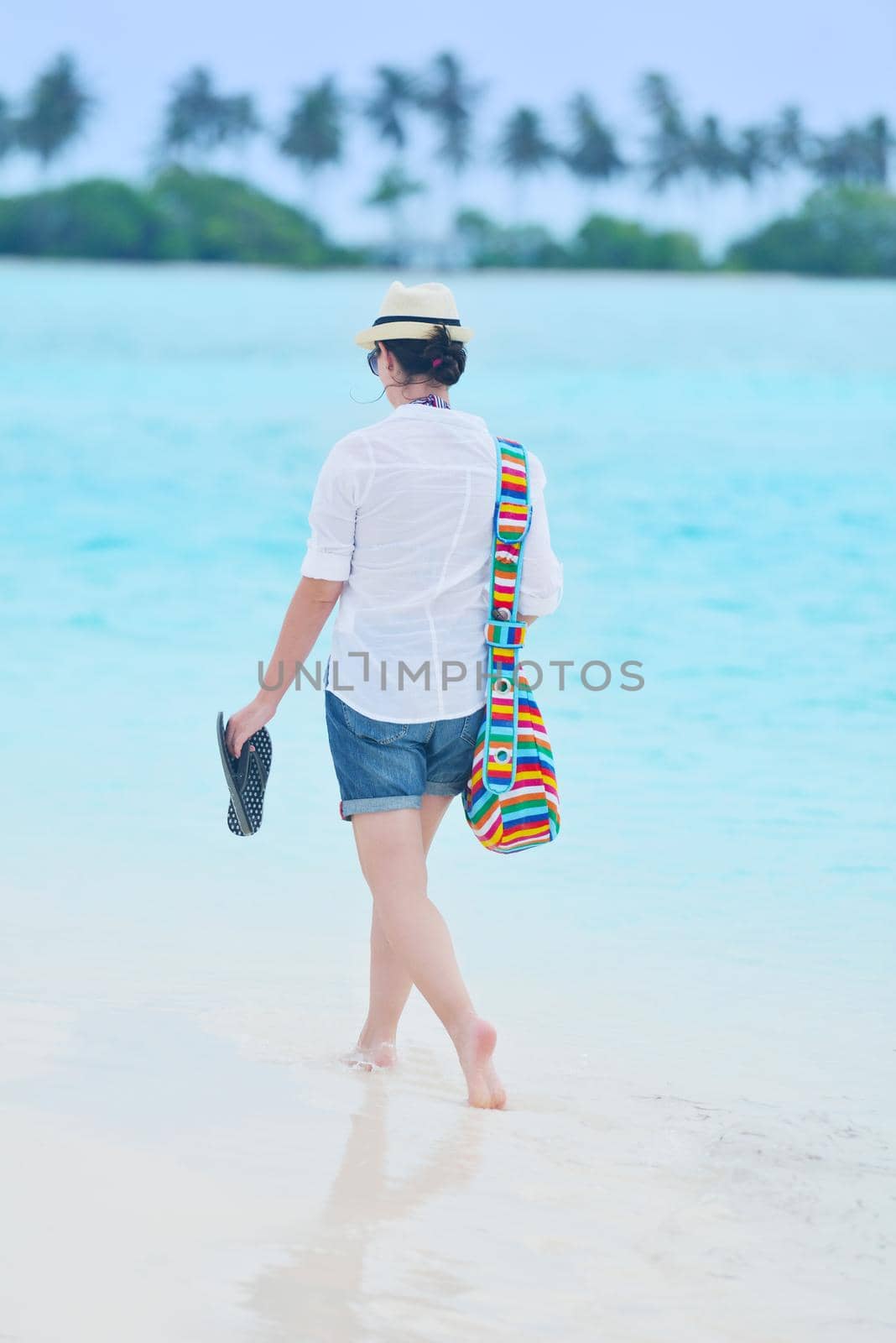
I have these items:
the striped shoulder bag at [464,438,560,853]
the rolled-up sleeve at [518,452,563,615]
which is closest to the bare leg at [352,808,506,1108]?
the striped shoulder bag at [464,438,560,853]

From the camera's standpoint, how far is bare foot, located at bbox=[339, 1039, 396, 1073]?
3.35 metres

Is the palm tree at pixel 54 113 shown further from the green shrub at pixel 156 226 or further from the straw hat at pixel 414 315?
the straw hat at pixel 414 315

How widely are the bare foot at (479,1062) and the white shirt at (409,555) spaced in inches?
23.6

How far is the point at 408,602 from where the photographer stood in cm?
292

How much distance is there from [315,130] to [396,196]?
11113mm

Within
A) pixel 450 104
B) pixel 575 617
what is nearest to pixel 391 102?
pixel 450 104

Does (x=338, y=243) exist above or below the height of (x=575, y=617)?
above

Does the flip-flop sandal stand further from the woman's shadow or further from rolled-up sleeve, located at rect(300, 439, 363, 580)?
the woman's shadow

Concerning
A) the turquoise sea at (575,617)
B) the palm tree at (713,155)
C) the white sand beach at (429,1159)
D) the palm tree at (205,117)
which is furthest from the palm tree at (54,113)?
the white sand beach at (429,1159)

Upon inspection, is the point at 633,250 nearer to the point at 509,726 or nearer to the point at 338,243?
the point at 338,243

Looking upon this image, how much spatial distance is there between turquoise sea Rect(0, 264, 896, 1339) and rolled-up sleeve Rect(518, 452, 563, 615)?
66cm

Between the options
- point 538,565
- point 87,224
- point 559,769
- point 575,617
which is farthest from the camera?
point 87,224

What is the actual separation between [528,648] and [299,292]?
2313 inches

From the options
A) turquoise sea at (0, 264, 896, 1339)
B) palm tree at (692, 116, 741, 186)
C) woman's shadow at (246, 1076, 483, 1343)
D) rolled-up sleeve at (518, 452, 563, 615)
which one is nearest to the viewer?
woman's shadow at (246, 1076, 483, 1343)
